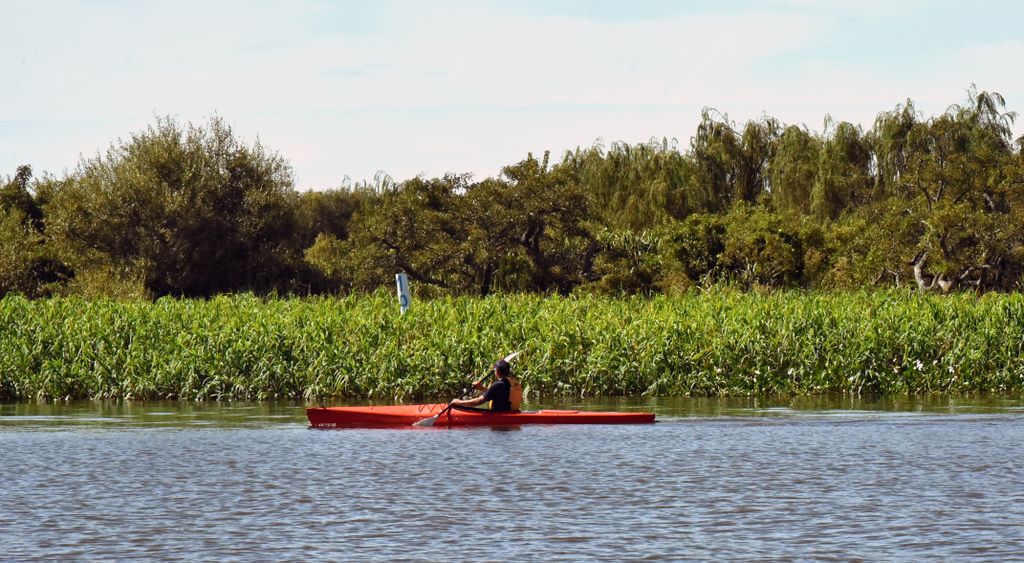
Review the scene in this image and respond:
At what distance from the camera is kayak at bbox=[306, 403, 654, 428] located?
23672mm

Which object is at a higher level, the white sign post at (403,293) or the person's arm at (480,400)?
the white sign post at (403,293)

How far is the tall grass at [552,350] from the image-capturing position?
29.5 m

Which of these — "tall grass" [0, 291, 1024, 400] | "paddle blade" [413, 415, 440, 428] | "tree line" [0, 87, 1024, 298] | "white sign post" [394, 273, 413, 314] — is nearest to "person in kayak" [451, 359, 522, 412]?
"paddle blade" [413, 415, 440, 428]

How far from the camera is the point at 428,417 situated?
2439 centimetres

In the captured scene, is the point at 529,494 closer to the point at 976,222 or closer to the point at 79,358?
the point at 79,358

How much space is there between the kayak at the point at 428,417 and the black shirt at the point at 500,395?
15 cm

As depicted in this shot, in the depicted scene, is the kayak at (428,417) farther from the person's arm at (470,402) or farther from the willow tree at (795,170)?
the willow tree at (795,170)

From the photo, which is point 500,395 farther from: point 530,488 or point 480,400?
point 530,488

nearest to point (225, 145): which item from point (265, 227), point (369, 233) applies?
point (265, 227)

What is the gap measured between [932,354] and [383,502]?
55.2 ft

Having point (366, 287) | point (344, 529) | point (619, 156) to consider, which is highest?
point (619, 156)

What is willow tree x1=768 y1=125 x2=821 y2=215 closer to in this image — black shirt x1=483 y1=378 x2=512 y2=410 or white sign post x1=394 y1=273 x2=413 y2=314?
white sign post x1=394 y1=273 x2=413 y2=314

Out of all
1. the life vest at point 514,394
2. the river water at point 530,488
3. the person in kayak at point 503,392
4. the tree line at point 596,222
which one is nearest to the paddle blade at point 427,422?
the river water at point 530,488

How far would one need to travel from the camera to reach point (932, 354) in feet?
98.1
